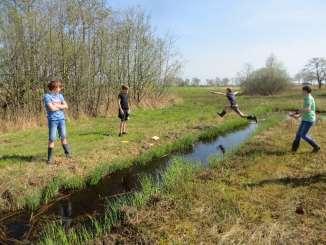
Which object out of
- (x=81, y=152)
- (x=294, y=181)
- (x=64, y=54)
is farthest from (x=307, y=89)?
(x=64, y=54)

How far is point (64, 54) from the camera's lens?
18.2m

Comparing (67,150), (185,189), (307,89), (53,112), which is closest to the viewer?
(185,189)

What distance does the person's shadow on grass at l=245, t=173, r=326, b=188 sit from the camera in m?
7.52

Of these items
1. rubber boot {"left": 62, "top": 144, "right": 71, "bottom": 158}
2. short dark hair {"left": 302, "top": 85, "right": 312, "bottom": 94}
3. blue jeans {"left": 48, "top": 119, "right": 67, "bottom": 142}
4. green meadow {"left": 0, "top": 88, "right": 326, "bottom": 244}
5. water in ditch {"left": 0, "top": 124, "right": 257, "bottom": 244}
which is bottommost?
water in ditch {"left": 0, "top": 124, "right": 257, "bottom": 244}

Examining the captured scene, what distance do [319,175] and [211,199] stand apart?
9.14ft

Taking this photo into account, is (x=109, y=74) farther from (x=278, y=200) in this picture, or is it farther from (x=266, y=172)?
(x=278, y=200)

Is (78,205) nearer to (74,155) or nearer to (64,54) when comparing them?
(74,155)

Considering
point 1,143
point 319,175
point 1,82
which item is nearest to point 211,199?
point 319,175

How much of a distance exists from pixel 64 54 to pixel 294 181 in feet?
44.6

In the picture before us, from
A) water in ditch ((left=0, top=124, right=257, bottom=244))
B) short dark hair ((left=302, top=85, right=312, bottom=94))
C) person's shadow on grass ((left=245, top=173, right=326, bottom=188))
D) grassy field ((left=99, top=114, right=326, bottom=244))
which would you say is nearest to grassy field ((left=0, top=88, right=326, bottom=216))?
water in ditch ((left=0, top=124, right=257, bottom=244))

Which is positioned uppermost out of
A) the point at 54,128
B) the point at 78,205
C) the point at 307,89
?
the point at 307,89

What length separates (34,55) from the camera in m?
16.6

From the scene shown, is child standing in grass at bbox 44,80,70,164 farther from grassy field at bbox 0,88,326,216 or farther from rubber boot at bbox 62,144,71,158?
grassy field at bbox 0,88,326,216

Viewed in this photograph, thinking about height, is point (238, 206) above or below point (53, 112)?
below
